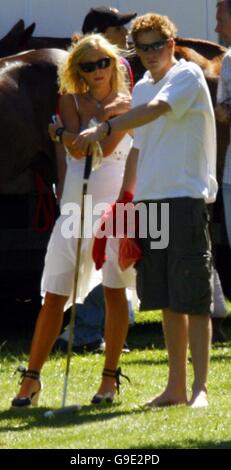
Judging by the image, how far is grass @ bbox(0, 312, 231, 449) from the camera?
7.43 m

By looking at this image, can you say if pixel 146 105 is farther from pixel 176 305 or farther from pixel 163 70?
pixel 176 305

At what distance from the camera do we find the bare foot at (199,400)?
325 inches

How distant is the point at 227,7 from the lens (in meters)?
9.62

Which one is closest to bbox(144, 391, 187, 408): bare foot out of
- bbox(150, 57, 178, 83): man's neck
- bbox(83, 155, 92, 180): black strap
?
bbox(83, 155, 92, 180): black strap

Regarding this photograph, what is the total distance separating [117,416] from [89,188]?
4.14 ft

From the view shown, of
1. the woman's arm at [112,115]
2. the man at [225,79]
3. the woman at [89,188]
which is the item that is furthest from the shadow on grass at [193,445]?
the man at [225,79]

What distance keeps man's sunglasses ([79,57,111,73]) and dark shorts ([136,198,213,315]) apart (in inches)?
32.3

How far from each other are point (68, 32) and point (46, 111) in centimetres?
106

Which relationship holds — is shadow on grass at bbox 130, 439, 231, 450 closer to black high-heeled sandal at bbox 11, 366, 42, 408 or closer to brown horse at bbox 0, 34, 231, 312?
black high-heeled sandal at bbox 11, 366, 42, 408

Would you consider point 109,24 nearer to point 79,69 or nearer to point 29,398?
point 79,69

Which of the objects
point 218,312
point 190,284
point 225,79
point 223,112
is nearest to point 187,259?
point 190,284
